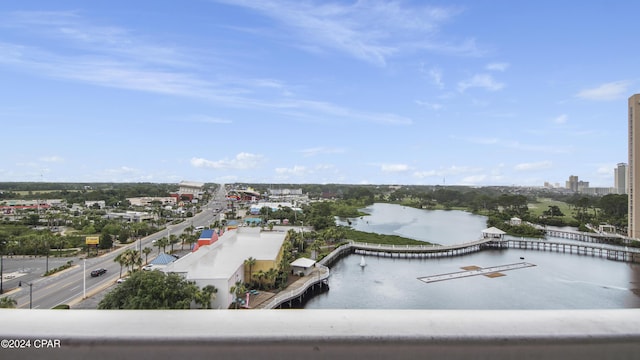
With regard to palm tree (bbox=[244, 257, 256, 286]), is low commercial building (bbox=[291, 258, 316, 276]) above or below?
below

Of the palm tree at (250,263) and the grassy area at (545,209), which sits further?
the grassy area at (545,209)

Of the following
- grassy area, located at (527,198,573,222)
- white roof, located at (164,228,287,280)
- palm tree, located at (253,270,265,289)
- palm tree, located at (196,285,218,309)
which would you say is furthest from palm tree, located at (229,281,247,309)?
grassy area, located at (527,198,573,222)

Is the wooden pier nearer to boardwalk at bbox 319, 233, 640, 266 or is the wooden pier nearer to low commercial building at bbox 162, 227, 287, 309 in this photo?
boardwalk at bbox 319, 233, 640, 266

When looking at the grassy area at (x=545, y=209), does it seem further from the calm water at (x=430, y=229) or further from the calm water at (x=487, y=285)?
the calm water at (x=487, y=285)

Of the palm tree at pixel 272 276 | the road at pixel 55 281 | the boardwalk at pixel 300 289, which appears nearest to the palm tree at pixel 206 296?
the boardwalk at pixel 300 289

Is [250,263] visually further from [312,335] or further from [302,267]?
[312,335]

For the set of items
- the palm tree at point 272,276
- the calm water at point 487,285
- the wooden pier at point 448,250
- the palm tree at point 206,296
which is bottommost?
the calm water at point 487,285

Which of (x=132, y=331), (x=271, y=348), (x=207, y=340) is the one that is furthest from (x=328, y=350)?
(x=132, y=331)
